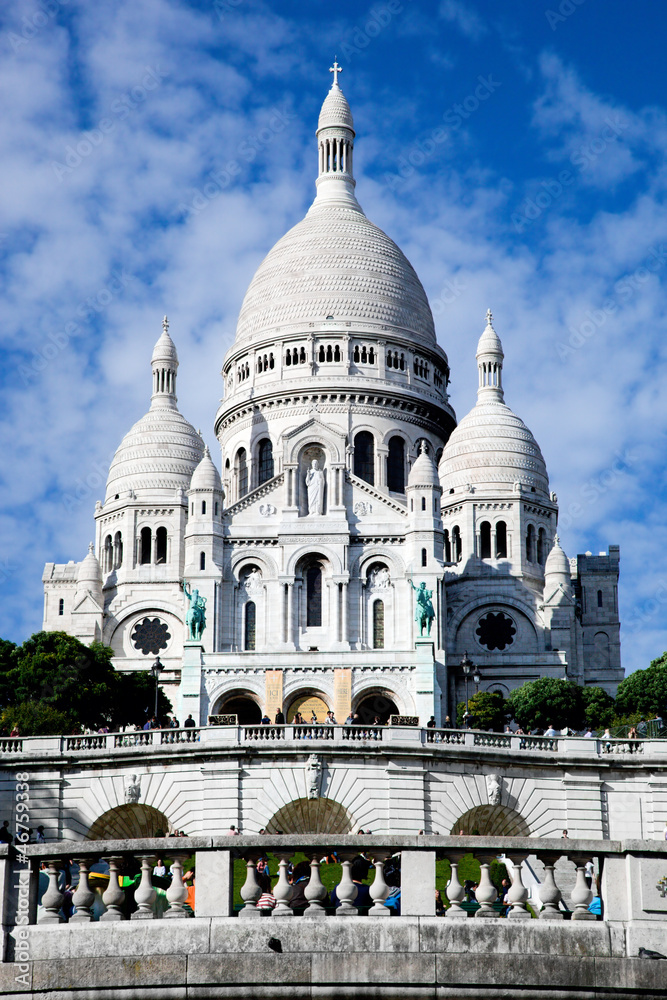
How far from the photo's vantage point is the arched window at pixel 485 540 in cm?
8431

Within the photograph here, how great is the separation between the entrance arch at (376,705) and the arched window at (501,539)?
16.6 m

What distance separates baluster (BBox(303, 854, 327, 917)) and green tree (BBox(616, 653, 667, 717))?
48.9 metres

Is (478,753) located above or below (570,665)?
below

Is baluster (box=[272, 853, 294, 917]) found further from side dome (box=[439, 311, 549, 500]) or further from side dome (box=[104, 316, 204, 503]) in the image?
side dome (box=[104, 316, 204, 503])

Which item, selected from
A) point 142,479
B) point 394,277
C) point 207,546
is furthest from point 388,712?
point 394,277

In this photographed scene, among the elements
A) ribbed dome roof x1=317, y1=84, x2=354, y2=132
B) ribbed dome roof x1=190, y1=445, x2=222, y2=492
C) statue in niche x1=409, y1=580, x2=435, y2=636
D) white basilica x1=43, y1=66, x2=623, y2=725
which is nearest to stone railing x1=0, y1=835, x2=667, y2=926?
white basilica x1=43, y1=66, x2=623, y2=725

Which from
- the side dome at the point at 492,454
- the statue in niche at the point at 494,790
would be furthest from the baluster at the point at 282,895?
the side dome at the point at 492,454

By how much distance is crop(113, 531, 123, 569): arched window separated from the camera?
86125 millimetres

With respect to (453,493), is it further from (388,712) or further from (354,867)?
(354,867)

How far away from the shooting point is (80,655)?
63062mm

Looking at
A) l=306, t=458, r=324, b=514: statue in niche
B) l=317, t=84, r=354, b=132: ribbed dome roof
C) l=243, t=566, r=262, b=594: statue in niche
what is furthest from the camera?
l=317, t=84, r=354, b=132: ribbed dome roof

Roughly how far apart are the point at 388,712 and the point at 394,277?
32956mm

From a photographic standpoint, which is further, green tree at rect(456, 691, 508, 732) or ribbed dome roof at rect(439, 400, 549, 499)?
ribbed dome roof at rect(439, 400, 549, 499)

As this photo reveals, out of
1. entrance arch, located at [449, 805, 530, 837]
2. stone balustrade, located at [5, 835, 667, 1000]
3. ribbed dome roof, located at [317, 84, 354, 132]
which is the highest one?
ribbed dome roof, located at [317, 84, 354, 132]
